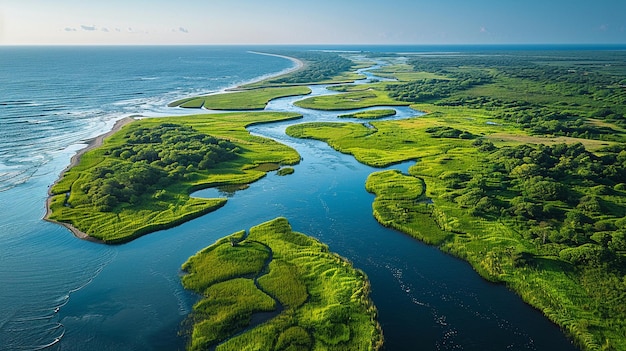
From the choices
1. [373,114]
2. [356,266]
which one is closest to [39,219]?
[356,266]

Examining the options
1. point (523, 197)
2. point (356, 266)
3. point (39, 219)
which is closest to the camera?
point (356, 266)

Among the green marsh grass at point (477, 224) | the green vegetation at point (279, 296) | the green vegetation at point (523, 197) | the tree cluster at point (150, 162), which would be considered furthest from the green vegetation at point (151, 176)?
the green vegetation at point (523, 197)

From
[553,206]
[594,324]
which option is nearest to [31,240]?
[594,324]

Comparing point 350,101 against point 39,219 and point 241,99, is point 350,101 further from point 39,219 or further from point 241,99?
point 39,219

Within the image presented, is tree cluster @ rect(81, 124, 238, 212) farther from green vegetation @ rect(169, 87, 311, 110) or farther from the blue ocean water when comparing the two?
green vegetation @ rect(169, 87, 311, 110)

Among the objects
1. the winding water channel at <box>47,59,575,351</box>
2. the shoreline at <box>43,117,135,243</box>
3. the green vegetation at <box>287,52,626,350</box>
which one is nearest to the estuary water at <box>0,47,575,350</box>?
the winding water channel at <box>47,59,575,351</box>

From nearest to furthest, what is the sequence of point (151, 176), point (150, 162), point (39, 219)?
point (39, 219) < point (151, 176) < point (150, 162)

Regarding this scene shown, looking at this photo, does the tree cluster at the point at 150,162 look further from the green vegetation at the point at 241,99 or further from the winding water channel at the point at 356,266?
the green vegetation at the point at 241,99
